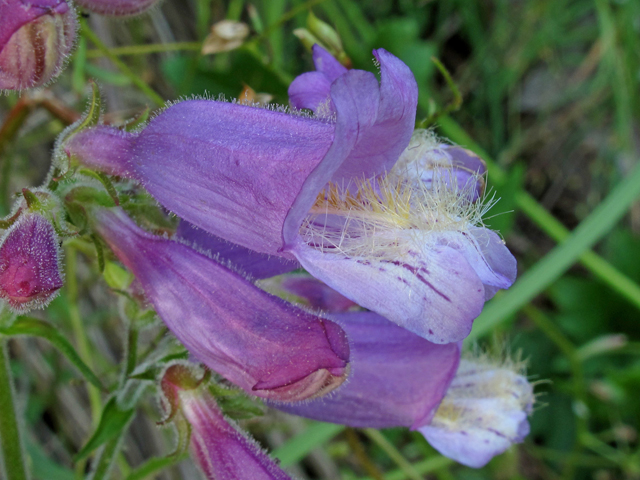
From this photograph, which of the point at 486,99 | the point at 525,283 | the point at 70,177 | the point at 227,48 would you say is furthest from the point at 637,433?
the point at 70,177

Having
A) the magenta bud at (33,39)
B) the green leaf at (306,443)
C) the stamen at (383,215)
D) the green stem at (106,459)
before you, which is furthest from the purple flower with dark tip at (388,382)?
the magenta bud at (33,39)

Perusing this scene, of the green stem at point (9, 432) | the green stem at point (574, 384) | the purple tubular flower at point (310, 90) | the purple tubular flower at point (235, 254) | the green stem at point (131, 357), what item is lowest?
the green stem at point (574, 384)

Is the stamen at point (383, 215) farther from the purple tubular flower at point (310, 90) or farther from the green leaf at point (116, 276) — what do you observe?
the green leaf at point (116, 276)

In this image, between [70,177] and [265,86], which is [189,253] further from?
[265,86]

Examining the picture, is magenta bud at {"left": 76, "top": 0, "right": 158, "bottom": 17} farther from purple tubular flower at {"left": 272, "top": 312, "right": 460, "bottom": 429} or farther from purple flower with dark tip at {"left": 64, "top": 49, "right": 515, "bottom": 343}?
purple tubular flower at {"left": 272, "top": 312, "right": 460, "bottom": 429}

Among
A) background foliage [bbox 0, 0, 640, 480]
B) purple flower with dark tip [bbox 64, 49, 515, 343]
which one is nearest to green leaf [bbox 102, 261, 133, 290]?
purple flower with dark tip [bbox 64, 49, 515, 343]

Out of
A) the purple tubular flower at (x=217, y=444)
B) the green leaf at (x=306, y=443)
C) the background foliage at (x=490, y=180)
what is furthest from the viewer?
the background foliage at (x=490, y=180)

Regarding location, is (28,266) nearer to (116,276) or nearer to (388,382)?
(116,276)
